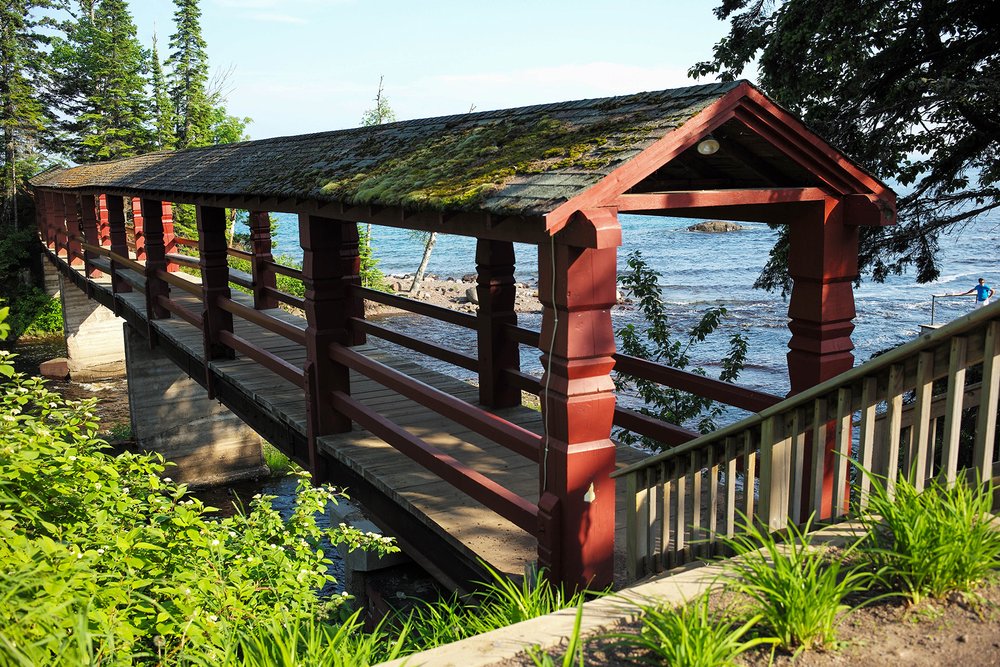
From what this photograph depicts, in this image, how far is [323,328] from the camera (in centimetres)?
772

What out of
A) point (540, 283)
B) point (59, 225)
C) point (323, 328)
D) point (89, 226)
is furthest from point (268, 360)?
point (59, 225)

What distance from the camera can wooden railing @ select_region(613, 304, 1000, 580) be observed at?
3154 millimetres

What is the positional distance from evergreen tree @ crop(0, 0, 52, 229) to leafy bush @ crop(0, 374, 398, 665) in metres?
38.7

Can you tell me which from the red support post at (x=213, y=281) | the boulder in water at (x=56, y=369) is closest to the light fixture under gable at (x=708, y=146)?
the red support post at (x=213, y=281)

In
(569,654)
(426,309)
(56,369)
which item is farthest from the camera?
(56,369)

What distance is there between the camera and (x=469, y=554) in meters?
5.36

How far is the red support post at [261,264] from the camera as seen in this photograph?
14227 mm

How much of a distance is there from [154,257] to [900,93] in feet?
35.6

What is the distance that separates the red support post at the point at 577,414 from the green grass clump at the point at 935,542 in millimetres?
1699

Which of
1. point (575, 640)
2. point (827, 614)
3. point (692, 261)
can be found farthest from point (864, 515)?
point (692, 261)

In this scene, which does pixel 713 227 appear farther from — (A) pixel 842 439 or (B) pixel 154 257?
(A) pixel 842 439

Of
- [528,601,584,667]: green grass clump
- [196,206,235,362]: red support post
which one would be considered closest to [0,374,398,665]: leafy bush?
[528,601,584,667]: green grass clump

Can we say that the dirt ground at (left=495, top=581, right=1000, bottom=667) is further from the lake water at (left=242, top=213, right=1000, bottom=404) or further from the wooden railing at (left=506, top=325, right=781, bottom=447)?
the lake water at (left=242, top=213, right=1000, bottom=404)

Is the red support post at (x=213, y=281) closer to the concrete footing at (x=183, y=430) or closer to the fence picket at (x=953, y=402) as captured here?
the concrete footing at (x=183, y=430)
